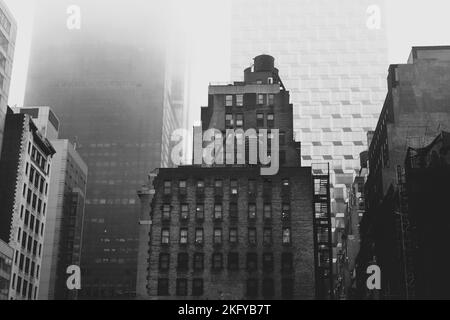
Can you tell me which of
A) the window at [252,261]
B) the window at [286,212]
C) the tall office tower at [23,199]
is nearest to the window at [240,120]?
the window at [286,212]

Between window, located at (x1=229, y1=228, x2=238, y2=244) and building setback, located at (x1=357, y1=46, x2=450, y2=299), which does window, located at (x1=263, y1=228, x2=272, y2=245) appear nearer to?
window, located at (x1=229, y1=228, x2=238, y2=244)

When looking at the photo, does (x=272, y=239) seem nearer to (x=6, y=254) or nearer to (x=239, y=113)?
(x=239, y=113)

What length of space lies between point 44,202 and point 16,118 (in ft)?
59.6

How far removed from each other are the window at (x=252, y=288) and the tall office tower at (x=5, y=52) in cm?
4751

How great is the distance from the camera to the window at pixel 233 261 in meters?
94.6

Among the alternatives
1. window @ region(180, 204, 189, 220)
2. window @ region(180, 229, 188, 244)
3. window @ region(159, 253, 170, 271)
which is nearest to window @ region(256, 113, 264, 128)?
window @ region(180, 204, 189, 220)

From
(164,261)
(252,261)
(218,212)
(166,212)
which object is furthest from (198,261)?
(166,212)

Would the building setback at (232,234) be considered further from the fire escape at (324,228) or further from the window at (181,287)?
the fire escape at (324,228)

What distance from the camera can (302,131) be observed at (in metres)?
192

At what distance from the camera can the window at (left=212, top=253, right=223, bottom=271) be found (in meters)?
94.8

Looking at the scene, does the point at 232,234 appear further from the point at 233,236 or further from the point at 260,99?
the point at 260,99

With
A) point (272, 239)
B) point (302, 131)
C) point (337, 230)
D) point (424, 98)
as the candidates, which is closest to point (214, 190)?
point (272, 239)

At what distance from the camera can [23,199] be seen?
11725 cm

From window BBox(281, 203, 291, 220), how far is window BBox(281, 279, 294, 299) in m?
9.29
